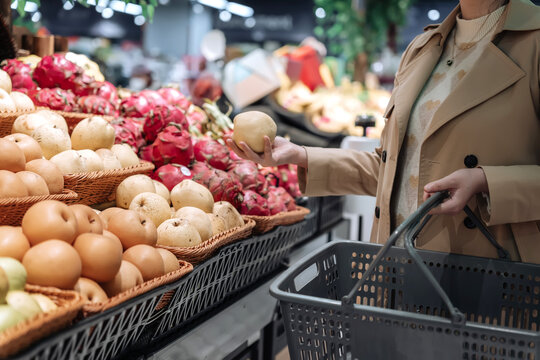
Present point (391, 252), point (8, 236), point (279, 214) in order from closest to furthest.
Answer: point (8, 236)
point (391, 252)
point (279, 214)

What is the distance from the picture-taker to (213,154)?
2604 mm

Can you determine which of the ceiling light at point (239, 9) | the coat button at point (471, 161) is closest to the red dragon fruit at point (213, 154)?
the coat button at point (471, 161)

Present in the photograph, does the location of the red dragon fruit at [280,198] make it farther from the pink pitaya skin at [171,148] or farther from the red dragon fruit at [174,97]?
the red dragon fruit at [174,97]

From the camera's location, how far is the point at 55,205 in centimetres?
135

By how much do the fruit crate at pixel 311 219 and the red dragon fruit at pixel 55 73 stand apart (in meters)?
1.35

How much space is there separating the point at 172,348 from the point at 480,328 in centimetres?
92

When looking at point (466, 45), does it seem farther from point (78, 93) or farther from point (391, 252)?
point (78, 93)

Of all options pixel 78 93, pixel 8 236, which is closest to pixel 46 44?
pixel 78 93

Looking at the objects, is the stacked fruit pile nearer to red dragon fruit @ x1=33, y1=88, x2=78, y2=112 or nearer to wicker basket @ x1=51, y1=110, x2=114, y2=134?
wicker basket @ x1=51, y1=110, x2=114, y2=134

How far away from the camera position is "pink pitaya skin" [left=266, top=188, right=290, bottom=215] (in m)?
2.52

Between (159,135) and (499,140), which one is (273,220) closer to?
(159,135)

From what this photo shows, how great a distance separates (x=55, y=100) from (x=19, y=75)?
266 millimetres

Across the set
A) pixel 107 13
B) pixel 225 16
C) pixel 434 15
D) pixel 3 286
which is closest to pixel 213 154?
pixel 3 286

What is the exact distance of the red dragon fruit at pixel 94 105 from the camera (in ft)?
8.51
